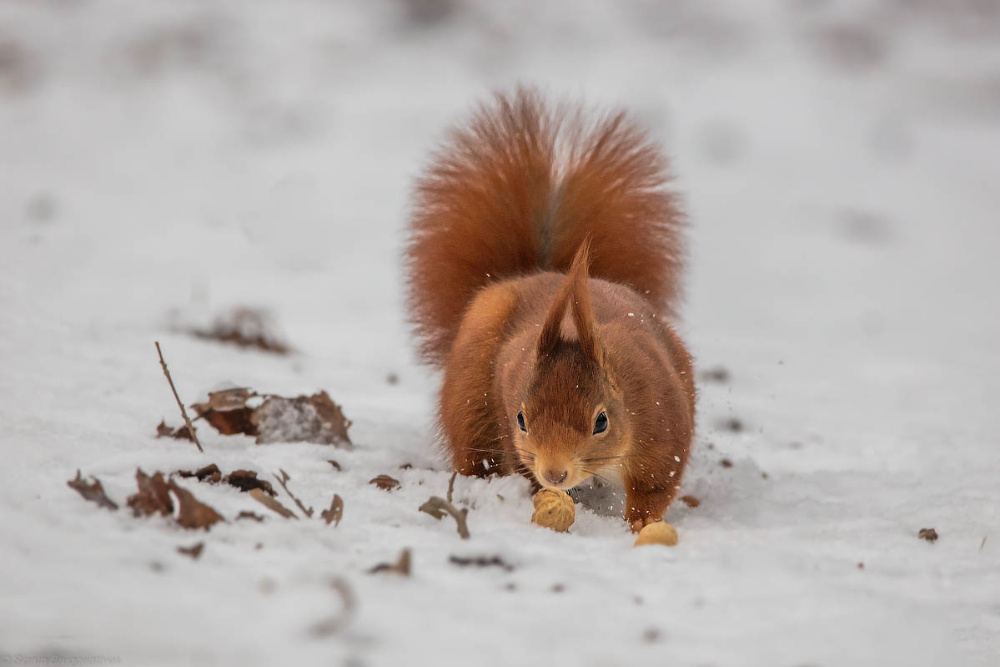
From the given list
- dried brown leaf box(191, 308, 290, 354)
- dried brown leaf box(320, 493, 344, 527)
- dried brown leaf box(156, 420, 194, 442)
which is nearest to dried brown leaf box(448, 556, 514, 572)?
dried brown leaf box(320, 493, 344, 527)

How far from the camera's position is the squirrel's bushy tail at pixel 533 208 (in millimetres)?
2848

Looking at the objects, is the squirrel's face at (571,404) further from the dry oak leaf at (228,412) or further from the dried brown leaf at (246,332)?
the dried brown leaf at (246,332)

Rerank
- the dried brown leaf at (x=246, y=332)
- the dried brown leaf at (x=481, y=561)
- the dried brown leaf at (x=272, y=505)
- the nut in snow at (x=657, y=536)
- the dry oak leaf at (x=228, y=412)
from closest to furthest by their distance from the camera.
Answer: the dried brown leaf at (x=481, y=561) → the dried brown leaf at (x=272, y=505) → the nut in snow at (x=657, y=536) → the dry oak leaf at (x=228, y=412) → the dried brown leaf at (x=246, y=332)

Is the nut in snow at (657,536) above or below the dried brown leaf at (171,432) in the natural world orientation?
below

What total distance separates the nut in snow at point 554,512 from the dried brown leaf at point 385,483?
0.33 m

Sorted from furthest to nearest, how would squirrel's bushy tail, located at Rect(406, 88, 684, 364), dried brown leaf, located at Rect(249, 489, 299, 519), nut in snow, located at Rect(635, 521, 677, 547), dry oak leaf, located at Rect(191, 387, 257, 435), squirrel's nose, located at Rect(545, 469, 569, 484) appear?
squirrel's bushy tail, located at Rect(406, 88, 684, 364) → dry oak leaf, located at Rect(191, 387, 257, 435) → squirrel's nose, located at Rect(545, 469, 569, 484) → nut in snow, located at Rect(635, 521, 677, 547) → dried brown leaf, located at Rect(249, 489, 299, 519)

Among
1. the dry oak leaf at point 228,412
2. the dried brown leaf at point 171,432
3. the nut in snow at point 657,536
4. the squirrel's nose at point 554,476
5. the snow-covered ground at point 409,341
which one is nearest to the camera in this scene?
the snow-covered ground at point 409,341

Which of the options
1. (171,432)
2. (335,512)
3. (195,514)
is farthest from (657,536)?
(171,432)

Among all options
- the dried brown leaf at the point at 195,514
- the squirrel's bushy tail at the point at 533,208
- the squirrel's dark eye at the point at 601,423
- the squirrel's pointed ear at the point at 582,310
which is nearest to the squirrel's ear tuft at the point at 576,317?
the squirrel's pointed ear at the point at 582,310

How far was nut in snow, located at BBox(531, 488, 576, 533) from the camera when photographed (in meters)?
2.03

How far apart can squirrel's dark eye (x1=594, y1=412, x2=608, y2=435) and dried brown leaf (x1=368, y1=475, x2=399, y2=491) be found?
48cm

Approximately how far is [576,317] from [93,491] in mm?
1049

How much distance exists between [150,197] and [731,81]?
555 cm

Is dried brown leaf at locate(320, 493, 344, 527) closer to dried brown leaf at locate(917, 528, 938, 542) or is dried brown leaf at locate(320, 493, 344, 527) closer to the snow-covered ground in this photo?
the snow-covered ground
